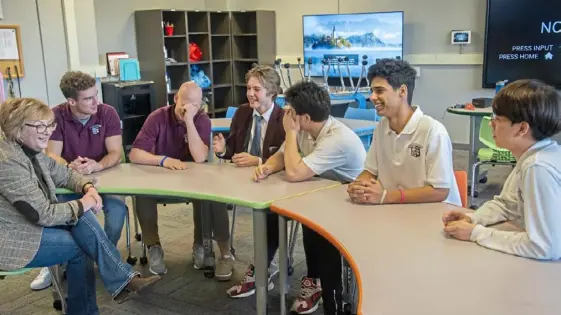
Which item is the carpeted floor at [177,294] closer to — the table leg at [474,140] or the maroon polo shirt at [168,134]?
the maroon polo shirt at [168,134]

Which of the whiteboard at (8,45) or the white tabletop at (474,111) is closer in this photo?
the white tabletop at (474,111)

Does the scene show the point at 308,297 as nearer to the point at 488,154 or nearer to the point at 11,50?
the point at 488,154

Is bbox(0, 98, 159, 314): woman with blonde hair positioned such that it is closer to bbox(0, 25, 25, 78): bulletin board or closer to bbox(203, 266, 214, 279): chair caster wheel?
bbox(203, 266, 214, 279): chair caster wheel

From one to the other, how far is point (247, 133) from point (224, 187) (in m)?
0.67

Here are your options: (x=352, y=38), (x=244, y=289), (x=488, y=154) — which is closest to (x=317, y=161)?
(x=244, y=289)

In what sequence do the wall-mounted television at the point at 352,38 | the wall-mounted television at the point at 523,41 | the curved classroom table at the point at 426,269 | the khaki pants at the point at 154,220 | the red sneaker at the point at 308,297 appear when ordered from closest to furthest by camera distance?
the curved classroom table at the point at 426,269 < the red sneaker at the point at 308,297 < the khaki pants at the point at 154,220 < the wall-mounted television at the point at 523,41 < the wall-mounted television at the point at 352,38

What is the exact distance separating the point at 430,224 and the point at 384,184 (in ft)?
1.58

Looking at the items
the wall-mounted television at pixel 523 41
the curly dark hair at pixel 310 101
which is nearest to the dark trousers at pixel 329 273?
the curly dark hair at pixel 310 101

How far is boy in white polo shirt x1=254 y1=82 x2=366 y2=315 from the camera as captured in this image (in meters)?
2.45

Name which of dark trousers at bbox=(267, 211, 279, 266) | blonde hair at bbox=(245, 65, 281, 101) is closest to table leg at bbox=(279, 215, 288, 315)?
dark trousers at bbox=(267, 211, 279, 266)

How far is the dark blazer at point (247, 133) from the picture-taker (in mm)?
2914

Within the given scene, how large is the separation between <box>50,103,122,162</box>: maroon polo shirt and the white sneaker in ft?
2.27

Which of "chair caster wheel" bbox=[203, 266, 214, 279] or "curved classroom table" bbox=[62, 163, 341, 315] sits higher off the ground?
"curved classroom table" bbox=[62, 163, 341, 315]

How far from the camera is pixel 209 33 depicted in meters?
7.29
